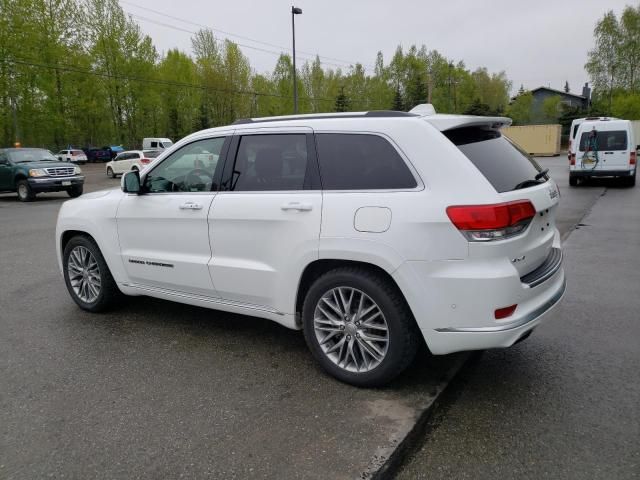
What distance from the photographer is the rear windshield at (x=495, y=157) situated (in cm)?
319

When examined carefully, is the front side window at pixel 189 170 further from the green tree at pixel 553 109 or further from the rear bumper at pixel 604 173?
the green tree at pixel 553 109

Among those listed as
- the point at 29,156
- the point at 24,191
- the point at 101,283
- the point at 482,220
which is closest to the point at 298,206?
the point at 482,220

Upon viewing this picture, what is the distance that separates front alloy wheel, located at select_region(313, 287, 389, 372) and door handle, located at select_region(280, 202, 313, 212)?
0.57 meters

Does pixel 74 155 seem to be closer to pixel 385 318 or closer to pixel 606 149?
pixel 606 149

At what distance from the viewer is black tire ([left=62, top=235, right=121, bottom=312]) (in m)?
4.93

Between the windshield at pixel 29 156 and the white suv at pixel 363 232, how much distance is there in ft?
52.6

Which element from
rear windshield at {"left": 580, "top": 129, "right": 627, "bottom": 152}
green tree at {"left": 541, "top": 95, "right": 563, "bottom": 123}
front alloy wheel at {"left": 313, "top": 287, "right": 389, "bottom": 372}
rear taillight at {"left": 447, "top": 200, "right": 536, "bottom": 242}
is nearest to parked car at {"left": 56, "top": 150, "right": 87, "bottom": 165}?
rear windshield at {"left": 580, "top": 129, "right": 627, "bottom": 152}

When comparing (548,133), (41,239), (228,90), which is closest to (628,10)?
(548,133)

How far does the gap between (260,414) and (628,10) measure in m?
71.8

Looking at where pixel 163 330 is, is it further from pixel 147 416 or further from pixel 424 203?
pixel 424 203

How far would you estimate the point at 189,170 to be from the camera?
4340mm

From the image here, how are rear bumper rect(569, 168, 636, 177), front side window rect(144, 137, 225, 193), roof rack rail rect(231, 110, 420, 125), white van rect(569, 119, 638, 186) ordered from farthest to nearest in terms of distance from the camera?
rear bumper rect(569, 168, 636, 177) → white van rect(569, 119, 638, 186) → front side window rect(144, 137, 225, 193) → roof rack rail rect(231, 110, 420, 125)

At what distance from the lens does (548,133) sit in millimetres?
43125

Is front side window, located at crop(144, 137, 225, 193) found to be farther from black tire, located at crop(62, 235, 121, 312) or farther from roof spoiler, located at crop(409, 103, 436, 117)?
roof spoiler, located at crop(409, 103, 436, 117)
